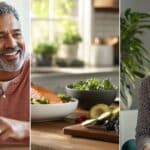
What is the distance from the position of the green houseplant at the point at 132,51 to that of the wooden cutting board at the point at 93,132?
16cm

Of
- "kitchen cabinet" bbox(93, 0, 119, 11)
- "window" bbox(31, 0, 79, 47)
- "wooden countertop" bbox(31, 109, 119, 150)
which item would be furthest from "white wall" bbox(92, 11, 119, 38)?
"wooden countertop" bbox(31, 109, 119, 150)

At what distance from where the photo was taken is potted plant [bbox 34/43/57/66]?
159 inches

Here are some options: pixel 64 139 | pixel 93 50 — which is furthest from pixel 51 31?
pixel 64 139

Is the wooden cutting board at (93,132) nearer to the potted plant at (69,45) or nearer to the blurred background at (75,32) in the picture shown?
the blurred background at (75,32)

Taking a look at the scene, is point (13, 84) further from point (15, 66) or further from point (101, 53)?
point (101, 53)

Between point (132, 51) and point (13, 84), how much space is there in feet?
1.44

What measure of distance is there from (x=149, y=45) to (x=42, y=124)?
1.91ft

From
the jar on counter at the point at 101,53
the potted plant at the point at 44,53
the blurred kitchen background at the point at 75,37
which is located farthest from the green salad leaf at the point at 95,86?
the jar on counter at the point at 101,53

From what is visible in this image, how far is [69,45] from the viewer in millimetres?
4156

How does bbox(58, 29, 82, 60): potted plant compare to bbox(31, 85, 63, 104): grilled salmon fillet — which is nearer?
bbox(31, 85, 63, 104): grilled salmon fillet

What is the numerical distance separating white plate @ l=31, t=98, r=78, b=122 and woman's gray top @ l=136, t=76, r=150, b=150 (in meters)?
0.42

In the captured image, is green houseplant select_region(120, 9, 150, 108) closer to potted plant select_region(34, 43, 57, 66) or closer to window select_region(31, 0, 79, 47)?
potted plant select_region(34, 43, 57, 66)

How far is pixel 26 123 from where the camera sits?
4.79 ft

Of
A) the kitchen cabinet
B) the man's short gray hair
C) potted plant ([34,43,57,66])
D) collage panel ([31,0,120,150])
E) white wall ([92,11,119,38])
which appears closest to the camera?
the man's short gray hair
